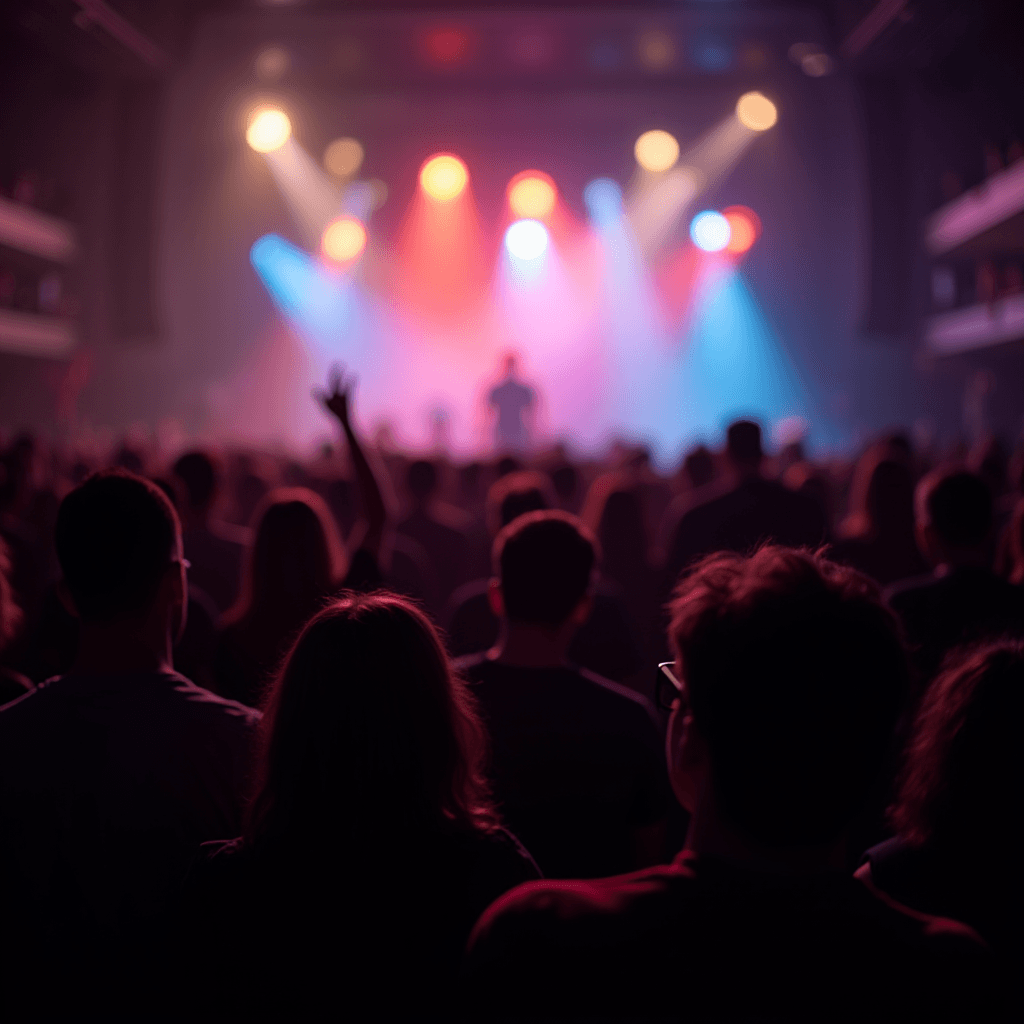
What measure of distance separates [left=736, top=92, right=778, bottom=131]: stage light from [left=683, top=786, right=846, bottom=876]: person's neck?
18110 mm

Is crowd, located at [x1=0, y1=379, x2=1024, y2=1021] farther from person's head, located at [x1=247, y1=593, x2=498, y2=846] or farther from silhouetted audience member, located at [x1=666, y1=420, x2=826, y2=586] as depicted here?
silhouetted audience member, located at [x1=666, y1=420, x2=826, y2=586]

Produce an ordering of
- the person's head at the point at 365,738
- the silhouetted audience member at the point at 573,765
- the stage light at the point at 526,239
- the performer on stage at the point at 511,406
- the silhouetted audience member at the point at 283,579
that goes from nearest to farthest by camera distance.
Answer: the person's head at the point at 365,738 < the silhouetted audience member at the point at 573,765 < the silhouetted audience member at the point at 283,579 < the performer on stage at the point at 511,406 < the stage light at the point at 526,239

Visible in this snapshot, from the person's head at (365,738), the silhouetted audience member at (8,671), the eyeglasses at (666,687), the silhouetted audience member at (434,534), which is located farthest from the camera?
the silhouetted audience member at (434,534)

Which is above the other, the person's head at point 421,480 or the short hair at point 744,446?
the short hair at point 744,446

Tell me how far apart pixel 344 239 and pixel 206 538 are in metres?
17.6

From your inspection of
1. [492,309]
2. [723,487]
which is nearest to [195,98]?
[492,309]

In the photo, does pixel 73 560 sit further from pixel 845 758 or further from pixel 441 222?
pixel 441 222

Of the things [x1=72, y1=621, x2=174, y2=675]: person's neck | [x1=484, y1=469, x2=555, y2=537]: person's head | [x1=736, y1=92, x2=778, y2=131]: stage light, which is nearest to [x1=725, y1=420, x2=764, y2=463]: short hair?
[x1=484, y1=469, x2=555, y2=537]: person's head

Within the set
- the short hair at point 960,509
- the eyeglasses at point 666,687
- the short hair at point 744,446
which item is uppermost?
the short hair at point 744,446

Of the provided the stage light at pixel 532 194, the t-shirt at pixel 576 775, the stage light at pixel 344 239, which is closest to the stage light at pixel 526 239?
the stage light at pixel 532 194

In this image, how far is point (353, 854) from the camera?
4.58 feet

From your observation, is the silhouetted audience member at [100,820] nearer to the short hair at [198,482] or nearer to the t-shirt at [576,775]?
the t-shirt at [576,775]

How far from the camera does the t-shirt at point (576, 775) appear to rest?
2.37 m

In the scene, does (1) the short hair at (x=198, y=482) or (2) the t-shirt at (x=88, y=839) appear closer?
(2) the t-shirt at (x=88, y=839)
